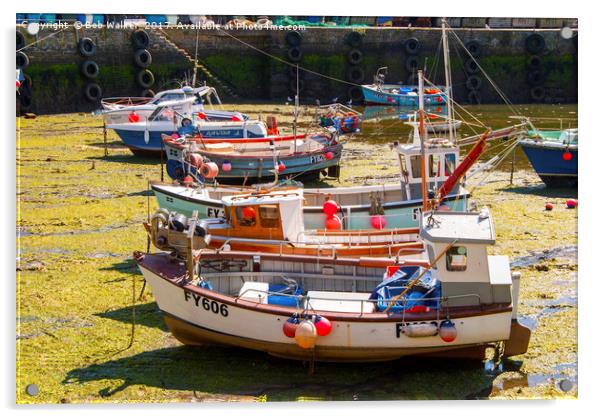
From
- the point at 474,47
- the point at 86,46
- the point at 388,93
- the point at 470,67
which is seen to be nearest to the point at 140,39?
the point at 86,46

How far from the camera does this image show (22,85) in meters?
25.8

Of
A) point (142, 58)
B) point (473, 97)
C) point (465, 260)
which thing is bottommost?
point (465, 260)

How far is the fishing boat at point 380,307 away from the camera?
406 inches

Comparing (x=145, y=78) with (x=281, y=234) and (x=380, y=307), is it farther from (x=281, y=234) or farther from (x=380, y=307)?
(x=380, y=307)

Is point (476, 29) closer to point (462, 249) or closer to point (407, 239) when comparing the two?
point (407, 239)

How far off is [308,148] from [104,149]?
5.68 metres

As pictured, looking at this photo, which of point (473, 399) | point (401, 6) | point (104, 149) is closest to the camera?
point (473, 399)

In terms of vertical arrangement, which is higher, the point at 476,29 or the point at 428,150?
the point at 476,29

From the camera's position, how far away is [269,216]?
12648mm

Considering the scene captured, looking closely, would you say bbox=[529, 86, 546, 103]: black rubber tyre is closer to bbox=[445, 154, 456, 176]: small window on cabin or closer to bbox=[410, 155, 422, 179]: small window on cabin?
bbox=[445, 154, 456, 176]: small window on cabin

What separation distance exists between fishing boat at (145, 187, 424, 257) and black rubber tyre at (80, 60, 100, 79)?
16.0 metres

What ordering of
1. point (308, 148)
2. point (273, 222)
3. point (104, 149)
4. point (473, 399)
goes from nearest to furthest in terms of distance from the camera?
point (473, 399) → point (273, 222) → point (308, 148) → point (104, 149)

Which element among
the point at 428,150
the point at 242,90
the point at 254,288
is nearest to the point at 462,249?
the point at 254,288

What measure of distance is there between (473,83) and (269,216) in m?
19.8
